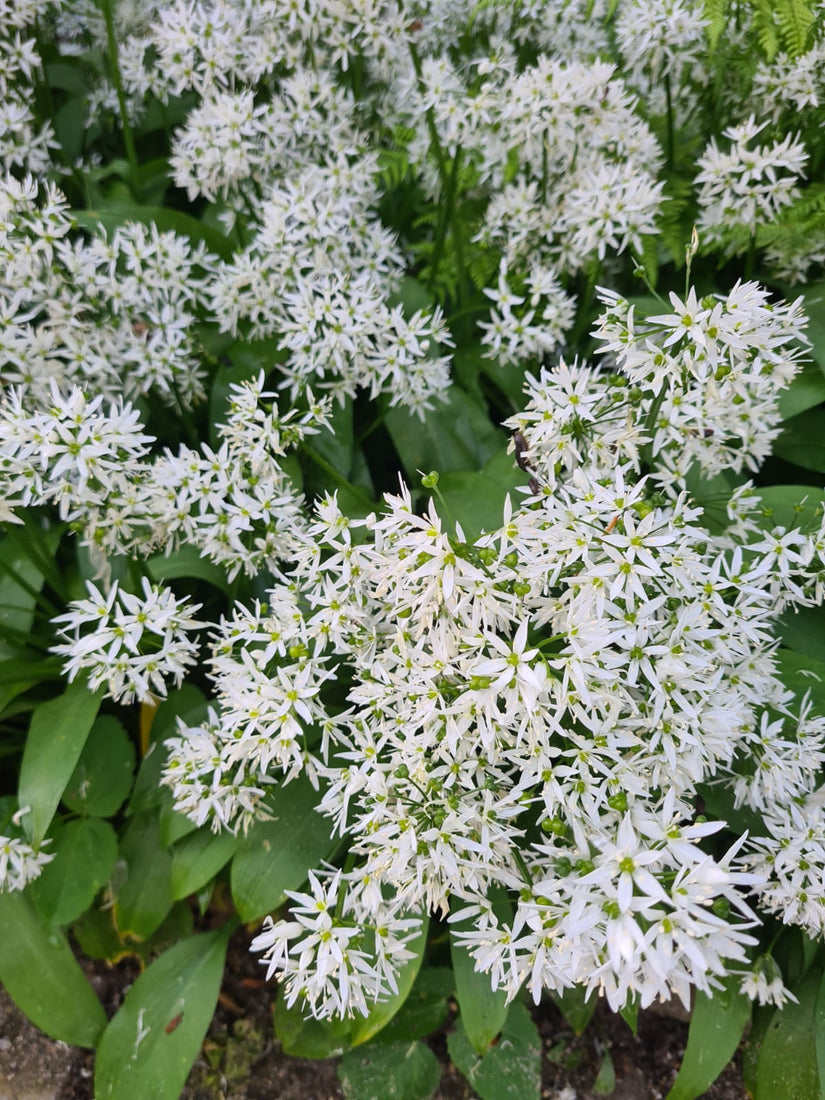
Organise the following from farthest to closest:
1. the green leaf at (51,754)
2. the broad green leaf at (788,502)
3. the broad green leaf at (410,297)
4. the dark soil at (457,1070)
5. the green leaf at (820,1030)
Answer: the broad green leaf at (410,297), the dark soil at (457,1070), the broad green leaf at (788,502), the green leaf at (51,754), the green leaf at (820,1030)

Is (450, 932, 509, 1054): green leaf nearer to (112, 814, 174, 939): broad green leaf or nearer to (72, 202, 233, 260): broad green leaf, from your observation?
(112, 814, 174, 939): broad green leaf

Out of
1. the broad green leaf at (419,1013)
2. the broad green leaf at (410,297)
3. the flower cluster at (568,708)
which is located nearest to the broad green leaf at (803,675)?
the flower cluster at (568,708)

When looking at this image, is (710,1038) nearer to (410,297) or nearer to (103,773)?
(103,773)

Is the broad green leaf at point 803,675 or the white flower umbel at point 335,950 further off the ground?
the white flower umbel at point 335,950

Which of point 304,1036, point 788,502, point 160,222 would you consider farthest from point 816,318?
point 304,1036

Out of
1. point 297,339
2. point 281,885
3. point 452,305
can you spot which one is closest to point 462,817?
point 281,885

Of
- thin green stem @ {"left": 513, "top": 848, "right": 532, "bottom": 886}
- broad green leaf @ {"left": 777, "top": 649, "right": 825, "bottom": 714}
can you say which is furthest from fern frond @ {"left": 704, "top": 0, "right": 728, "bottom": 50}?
thin green stem @ {"left": 513, "top": 848, "right": 532, "bottom": 886}

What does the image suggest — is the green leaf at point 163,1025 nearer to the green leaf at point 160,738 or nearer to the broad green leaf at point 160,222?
the green leaf at point 160,738
